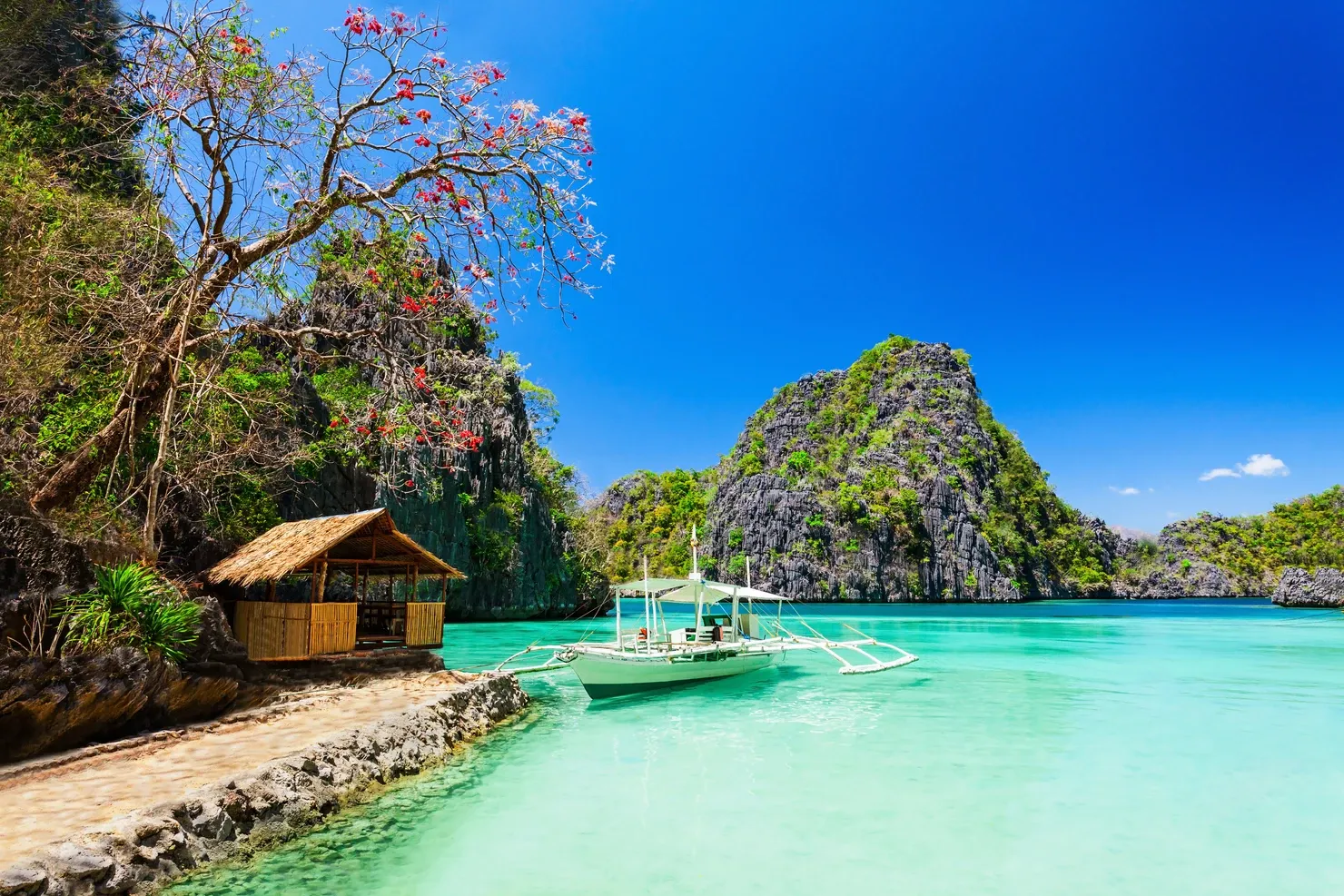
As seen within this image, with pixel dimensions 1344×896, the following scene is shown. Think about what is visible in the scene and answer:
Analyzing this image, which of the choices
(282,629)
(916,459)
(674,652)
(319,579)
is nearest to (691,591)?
(674,652)

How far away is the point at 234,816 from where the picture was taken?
552 centimetres

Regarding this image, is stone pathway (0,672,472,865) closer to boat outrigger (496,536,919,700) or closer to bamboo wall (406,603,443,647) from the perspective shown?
bamboo wall (406,603,443,647)

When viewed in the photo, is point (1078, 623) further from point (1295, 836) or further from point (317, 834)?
point (317, 834)

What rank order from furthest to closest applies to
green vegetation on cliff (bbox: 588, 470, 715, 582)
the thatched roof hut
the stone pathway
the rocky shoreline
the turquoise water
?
green vegetation on cliff (bbox: 588, 470, 715, 582), the thatched roof hut, the turquoise water, the stone pathway, the rocky shoreline

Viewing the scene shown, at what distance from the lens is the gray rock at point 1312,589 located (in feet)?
190

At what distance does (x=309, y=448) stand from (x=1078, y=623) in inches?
1632

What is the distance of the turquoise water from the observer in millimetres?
5758

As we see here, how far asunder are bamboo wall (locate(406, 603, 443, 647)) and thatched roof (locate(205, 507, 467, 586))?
69 cm

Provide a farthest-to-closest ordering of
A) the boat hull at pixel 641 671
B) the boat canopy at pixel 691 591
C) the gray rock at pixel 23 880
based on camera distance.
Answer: the boat canopy at pixel 691 591
the boat hull at pixel 641 671
the gray rock at pixel 23 880

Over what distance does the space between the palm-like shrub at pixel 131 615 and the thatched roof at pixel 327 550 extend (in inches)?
102

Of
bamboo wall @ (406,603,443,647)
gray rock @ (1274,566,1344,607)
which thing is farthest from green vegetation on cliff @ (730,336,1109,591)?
bamboo wall @ (406,603,443,647)

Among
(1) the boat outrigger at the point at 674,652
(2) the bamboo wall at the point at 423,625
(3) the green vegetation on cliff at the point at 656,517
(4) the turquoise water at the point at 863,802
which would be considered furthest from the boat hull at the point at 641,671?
(3) the green vegetation on cliff at the point at 656,517

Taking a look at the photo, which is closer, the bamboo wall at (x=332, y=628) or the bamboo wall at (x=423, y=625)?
the bamboo wall at (x=332, y=628)

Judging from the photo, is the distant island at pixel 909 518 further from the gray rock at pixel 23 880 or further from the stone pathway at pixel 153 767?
the gray rock at pixel 23 880
